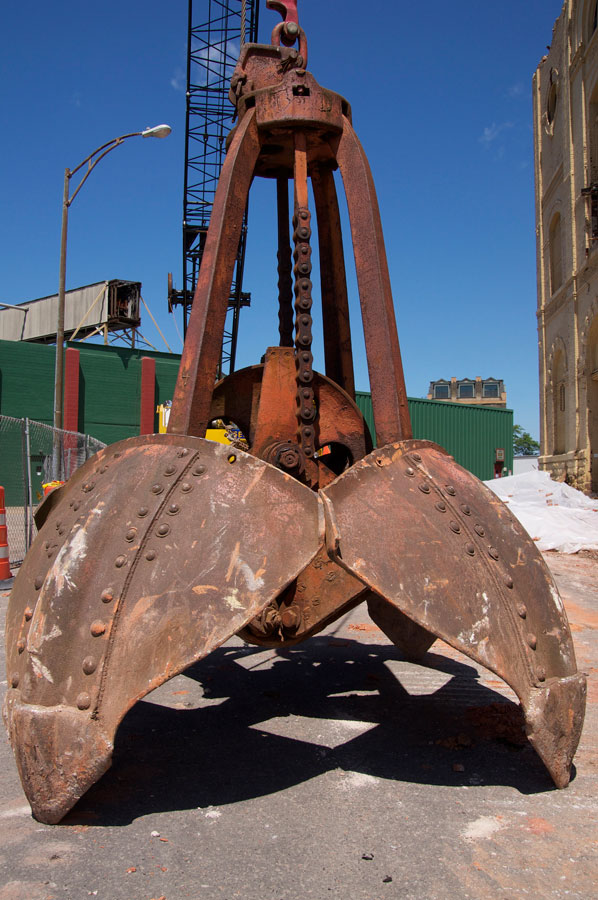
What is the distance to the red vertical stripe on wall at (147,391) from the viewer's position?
2769 centimetres

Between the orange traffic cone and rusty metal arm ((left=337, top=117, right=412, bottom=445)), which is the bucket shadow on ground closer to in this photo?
rusty metal arm ((left=337, top=117, right=412, bottom=445))

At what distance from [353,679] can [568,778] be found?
6.69 feet

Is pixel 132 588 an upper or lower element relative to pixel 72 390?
lower

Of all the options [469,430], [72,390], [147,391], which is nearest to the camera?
[72,390]

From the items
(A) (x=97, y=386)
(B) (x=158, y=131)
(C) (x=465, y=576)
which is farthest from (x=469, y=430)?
(C) (x=465, y=576)

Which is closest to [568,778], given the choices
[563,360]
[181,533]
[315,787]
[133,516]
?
[315,787]

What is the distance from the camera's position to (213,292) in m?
3.60

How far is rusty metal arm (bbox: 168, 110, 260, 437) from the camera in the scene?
3451 mm

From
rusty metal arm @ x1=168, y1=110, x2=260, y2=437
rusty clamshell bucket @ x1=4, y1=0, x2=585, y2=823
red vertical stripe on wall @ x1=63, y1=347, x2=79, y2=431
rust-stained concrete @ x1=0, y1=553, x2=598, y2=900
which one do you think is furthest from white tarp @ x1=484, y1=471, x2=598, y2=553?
red vertical stripe on wall @ x1=63, y1=347, x2=79, y2=431

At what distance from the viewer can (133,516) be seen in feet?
9.16

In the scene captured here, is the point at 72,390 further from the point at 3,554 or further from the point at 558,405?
the point at 3,554

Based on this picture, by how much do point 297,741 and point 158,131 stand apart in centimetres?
1282

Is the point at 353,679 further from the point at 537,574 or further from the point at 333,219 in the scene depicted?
the point at 333,219

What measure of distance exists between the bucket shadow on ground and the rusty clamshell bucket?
43 centimetres
